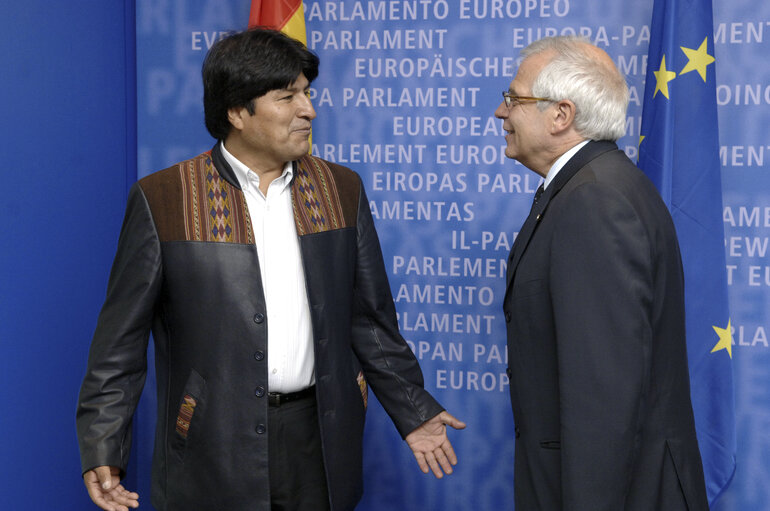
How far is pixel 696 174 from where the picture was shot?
247 cm

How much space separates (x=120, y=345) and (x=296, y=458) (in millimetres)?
496

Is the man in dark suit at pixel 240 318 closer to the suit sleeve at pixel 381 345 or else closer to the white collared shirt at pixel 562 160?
the suit sleeve at pixel 381 345

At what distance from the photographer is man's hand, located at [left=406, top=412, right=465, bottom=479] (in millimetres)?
2068

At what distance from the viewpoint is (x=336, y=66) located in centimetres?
293

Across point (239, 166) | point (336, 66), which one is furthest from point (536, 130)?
point (336, 66)

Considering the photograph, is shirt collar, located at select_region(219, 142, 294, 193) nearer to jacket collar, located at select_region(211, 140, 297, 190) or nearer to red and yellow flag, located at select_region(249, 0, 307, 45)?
jacket collar, located at select_region(211, 140, 297, 190)

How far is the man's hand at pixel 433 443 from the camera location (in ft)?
6.79

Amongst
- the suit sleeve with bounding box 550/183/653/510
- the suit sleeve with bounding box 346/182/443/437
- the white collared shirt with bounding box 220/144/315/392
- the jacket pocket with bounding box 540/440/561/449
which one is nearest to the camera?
the suit sleeve with bounding box 550/183/653/510

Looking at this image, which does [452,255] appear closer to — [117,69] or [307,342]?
[307,342]

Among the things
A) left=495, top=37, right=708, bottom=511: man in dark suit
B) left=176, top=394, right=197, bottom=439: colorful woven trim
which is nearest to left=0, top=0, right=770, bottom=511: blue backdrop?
left=176, top=394, right=197, bottom=439: colorful woven trim

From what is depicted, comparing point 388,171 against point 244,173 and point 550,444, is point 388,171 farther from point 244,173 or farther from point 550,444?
point 550,444

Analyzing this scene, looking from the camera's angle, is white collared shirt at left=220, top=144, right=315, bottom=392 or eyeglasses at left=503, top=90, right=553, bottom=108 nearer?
eyeglasses at left=503, top=90, right=553, bottom=108

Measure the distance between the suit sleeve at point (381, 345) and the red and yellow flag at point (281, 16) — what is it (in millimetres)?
917

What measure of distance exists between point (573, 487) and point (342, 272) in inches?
30.7
